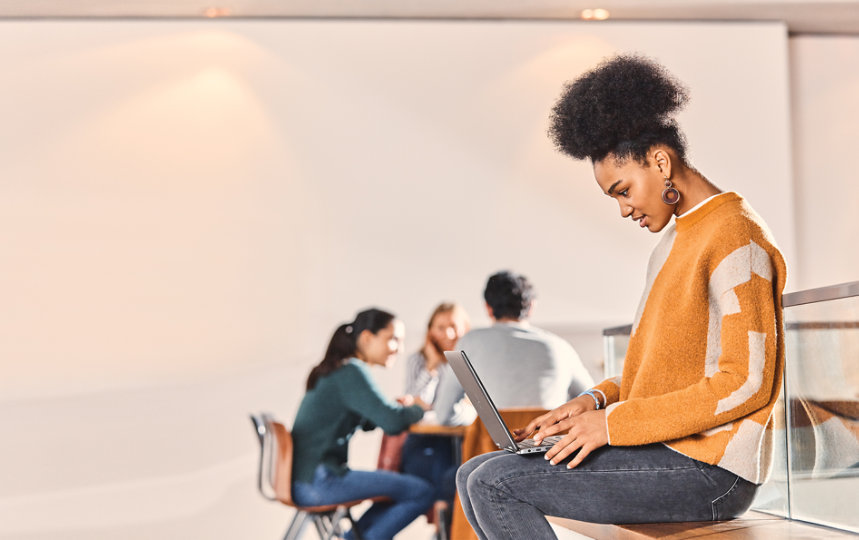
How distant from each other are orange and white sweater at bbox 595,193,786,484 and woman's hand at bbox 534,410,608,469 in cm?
2

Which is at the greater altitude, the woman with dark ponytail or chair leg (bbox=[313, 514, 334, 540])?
the woman with dark ponytail

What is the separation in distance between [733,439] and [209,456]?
4110mm

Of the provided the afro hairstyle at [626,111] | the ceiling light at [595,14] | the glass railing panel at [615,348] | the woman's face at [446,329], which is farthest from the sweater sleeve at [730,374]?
the ceiling light at [595,14]

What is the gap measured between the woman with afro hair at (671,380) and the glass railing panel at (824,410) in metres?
0.18

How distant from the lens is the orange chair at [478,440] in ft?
9.53

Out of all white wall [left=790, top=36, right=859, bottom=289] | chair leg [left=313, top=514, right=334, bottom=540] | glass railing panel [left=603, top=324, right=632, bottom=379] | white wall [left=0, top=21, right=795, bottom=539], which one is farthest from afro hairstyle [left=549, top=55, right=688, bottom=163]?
white wall [left=790, top=36, right=859, bottom=289]

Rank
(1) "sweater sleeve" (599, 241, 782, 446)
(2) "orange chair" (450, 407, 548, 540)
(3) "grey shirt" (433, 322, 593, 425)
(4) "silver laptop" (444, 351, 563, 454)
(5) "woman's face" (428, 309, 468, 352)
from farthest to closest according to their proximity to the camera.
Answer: (5) "woman's face" (428, 309, 468, 352), (3) "grey shirt" (433, 322, 593, 425), (2) "orange chair" (450, 407, 548, 540), (4) "silver laptop" (444, 351, 563, 454), (1) "sweater sleeve" (599, 241, 782, 446)

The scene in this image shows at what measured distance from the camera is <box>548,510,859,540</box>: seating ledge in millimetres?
1536

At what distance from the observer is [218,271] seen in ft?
17.4

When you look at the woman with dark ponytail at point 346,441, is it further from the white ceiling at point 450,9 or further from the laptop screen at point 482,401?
the white ceiling at point 450,9

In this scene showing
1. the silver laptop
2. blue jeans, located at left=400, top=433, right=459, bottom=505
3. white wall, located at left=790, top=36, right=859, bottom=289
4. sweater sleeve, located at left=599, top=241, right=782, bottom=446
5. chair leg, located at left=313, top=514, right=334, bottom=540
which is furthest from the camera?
white wall, located at left=790, top=36, right=859, bottom=289

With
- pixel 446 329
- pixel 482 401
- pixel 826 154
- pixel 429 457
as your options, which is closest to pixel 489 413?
pixel 482 401

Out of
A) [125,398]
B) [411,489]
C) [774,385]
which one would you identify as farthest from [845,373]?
[125,398]

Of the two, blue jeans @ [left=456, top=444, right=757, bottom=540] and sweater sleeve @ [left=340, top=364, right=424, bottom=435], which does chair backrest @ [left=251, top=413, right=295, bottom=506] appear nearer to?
sweater sleeve @ [left=340, top=364, right=424, bottom=435]
